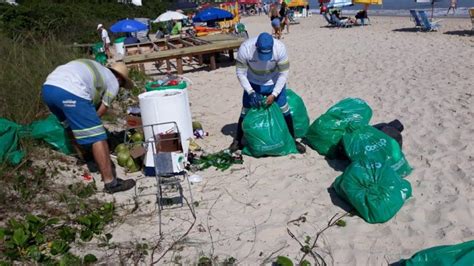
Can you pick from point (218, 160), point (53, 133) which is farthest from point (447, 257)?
point (53, 133)

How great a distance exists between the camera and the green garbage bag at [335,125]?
4293 millimetres

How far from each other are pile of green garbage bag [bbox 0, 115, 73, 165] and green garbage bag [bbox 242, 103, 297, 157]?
1.88 metres

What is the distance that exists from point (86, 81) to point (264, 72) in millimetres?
1722

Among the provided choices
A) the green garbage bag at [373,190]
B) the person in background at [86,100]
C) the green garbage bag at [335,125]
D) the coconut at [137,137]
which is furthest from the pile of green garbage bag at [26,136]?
the green garbage bag at [373,190]

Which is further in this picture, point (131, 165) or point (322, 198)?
point (131, 165)

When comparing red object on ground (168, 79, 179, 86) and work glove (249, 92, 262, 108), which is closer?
work glove (249, 92, 262, 108)

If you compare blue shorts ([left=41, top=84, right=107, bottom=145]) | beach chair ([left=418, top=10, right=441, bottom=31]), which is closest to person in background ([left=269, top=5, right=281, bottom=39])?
beach chair ([left=418, top=10, right=441, bottom=31])

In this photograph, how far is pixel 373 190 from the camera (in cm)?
310

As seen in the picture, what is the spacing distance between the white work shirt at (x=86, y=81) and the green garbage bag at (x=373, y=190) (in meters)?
2.20

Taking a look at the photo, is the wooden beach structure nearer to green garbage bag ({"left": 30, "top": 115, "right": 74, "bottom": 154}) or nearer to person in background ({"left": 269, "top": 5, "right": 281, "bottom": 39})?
person in background ({"left": 269, "top": 5, "right": 281, "bottom": 39})

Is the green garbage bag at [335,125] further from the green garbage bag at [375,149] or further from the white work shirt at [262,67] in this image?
the white work shirt at [262,67]

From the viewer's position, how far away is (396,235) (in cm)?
292

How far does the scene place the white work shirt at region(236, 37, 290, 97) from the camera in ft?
13.7

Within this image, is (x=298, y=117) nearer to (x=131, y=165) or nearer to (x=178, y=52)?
(x=131, y=165)
